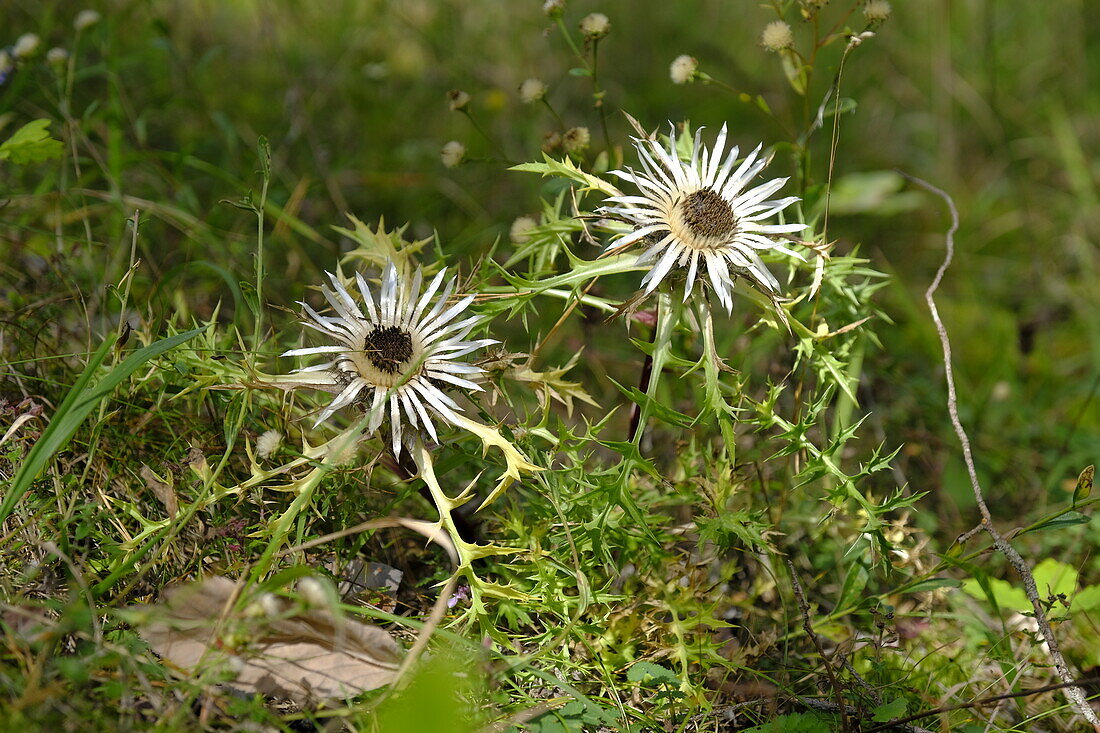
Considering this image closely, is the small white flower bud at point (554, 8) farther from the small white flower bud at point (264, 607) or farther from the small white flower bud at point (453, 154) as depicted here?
the small white flower bud at point (264, 607)

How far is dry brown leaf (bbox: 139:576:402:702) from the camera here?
144 cm

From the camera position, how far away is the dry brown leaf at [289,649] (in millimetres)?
1438

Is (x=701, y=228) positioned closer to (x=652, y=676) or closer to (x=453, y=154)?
(x=453, y=154)

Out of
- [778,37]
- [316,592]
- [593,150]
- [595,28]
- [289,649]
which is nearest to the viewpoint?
[316,592]

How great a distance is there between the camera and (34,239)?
2508 millimetres

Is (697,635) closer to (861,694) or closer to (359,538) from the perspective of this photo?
(861,694)

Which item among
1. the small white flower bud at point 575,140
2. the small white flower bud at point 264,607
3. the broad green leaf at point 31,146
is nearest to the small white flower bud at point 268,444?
the small white flower bud at point 264,607

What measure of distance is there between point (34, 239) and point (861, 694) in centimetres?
259

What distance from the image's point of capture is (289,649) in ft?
4.91

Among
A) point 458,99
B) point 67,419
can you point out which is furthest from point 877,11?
point 67,419

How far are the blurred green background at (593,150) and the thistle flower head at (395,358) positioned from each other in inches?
30.5

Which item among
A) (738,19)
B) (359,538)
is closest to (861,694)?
(359,538)

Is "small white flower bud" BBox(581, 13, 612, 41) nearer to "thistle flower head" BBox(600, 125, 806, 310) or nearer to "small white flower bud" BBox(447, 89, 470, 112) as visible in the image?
"small white flower bud" BBox(447, 89, 470, 112)

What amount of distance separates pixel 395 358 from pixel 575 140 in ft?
2.61
